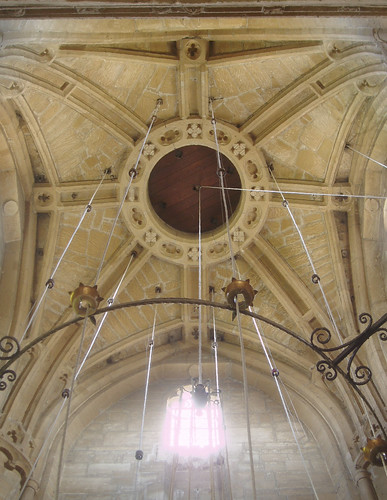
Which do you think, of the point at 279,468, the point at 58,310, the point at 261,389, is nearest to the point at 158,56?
the point at 58,310

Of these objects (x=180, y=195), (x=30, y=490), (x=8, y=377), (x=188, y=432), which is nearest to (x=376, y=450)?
(x=8, y=377)

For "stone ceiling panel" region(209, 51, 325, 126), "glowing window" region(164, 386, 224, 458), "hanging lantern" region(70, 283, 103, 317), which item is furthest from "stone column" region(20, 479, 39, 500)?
"stone ceiling panel" region(209, 51, 325, 126)

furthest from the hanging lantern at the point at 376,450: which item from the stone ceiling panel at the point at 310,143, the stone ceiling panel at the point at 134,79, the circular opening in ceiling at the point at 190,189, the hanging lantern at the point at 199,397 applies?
the stone ceiling panel at the point at 134,79

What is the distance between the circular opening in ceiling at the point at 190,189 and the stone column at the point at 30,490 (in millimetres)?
5182

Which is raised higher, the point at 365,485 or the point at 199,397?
the point at 199,397

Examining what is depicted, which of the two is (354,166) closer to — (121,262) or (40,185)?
(121,262)

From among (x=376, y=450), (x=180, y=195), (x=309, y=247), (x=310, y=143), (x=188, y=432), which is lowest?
(x=376, y=450)

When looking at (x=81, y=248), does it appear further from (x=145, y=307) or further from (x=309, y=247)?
(x=309, y=247)

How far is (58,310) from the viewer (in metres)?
9.43

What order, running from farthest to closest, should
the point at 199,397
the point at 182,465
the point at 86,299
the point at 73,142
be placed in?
1. the point at 73,142
2. the point at 182,465
3. the point at 199,397
4. the point at 86,299

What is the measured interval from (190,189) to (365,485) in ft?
19.9

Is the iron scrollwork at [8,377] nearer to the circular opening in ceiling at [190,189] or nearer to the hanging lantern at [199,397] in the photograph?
the hanging lantern at [199,397]

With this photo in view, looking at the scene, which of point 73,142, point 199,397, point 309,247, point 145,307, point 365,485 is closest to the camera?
point 199,397

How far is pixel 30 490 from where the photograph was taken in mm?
7371
